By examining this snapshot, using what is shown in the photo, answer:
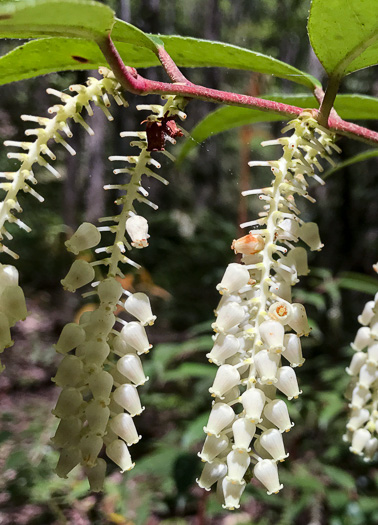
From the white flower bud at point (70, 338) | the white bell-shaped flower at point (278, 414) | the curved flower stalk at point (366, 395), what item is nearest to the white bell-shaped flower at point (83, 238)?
the white flower bud at point (70, 338)

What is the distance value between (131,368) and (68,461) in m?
0.15

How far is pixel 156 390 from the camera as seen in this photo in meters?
3.48

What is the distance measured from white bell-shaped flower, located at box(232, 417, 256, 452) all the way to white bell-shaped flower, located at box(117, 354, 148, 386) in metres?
0.14

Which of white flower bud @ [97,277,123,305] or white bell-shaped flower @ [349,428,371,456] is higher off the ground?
white flower bud @ [97,277,123,305]

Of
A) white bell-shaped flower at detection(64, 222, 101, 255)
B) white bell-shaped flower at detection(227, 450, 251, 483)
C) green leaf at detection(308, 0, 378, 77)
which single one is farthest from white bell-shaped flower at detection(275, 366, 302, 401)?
green leaf at detection(308, 0, 378, 77)

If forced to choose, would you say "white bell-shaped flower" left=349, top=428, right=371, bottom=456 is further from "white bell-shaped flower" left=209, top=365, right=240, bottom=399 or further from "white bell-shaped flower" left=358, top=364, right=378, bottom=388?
"white bell-shaped flower" left=209, top=365, right=240, bottom=399

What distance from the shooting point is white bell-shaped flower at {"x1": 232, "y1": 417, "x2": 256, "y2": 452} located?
0.65 m

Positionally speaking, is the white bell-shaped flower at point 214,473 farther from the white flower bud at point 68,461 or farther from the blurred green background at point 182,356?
the blurred green background at point 182,356

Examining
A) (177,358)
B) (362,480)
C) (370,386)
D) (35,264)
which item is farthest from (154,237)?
(370,386)

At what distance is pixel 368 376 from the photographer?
0.95 meters

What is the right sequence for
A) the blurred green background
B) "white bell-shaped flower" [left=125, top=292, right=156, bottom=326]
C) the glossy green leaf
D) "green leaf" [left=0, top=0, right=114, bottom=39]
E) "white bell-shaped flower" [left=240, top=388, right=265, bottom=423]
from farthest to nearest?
the blurred green background, the glossy green leaf, "white bell-shaped flower" [left=125, top=292, right=156, bottom=326], "white bell-shaped flower" [left=240, top=388, right=265, bottom=423], "green leaf" [left=0, top=0, right=114, bottom=39]

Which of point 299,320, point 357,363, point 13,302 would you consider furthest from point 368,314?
point 13,302

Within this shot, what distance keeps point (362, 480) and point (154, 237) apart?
3.69 m

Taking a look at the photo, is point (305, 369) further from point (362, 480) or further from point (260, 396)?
point (260, 396)
